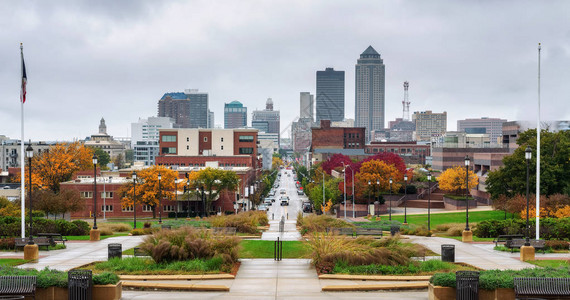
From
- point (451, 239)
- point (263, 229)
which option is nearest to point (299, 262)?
point (451, 239)

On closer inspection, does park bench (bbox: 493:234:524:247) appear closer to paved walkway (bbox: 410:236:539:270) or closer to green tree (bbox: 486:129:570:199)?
paved walkway (bbox: 410:236:539:270)

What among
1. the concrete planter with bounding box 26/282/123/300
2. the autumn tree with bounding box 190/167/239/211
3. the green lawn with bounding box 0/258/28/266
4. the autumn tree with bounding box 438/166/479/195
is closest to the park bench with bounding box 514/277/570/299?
the concrete planter with bounding box 26/282/123/300

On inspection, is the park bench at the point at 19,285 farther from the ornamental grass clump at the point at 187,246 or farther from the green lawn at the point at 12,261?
the green lawn at the point at 12,261

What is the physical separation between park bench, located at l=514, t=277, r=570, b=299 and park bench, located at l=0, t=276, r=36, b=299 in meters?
14.2

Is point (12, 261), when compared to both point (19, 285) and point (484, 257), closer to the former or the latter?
point (19, 285)

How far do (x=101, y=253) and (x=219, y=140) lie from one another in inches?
4582

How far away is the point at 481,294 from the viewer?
17.5 m

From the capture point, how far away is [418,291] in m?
19.8

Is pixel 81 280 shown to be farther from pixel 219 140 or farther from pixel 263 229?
pixel 219 140

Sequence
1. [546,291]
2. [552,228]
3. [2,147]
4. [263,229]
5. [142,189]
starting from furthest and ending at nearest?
[2,147]
[142,189]
[263,229]
[552,228]
[546,291]

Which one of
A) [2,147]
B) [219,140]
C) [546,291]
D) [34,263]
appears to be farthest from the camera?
[2,147]

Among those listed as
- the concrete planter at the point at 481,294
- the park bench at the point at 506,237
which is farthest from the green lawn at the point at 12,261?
the park bench at the point at 506,237

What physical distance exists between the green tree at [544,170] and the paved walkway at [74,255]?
3941 cm

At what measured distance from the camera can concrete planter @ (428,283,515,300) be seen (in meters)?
17.3
